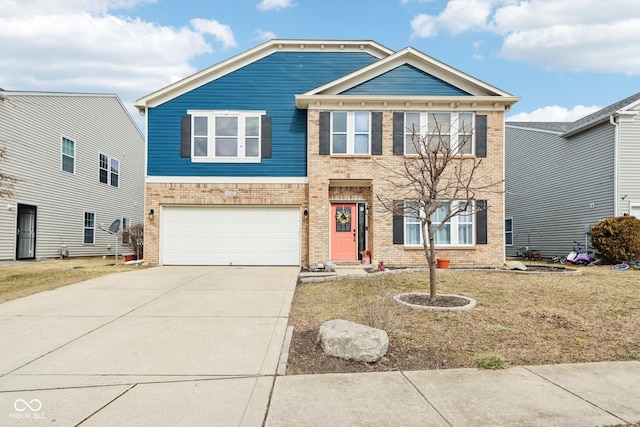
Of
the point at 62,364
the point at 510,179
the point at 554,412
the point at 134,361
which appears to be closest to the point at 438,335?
the point at 554,412

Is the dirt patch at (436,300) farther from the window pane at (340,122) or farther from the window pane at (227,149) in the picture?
the window pane at (227,149)

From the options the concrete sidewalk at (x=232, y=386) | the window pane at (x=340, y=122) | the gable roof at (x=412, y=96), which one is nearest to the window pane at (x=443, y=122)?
the gable roof at (x=412, y=96)

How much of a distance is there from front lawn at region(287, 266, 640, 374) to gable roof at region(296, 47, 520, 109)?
6392 mm

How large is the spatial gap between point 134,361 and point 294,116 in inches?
421

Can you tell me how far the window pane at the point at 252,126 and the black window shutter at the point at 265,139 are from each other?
18cm

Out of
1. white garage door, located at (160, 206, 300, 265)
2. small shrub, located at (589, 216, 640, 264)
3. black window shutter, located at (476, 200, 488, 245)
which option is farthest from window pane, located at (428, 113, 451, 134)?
small shrub, located at (589, 216, 640, 264)

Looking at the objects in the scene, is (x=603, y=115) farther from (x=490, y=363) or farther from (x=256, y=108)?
(x=490, y=363)

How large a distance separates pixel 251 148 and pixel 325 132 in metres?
2.60

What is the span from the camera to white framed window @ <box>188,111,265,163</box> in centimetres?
1382

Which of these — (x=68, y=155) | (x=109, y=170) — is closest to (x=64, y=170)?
(x=68, y=155)

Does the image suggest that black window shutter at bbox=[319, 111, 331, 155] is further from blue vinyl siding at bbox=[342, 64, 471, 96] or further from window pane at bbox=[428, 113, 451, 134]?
window pane at bbox=[428, 113, 451, 134]

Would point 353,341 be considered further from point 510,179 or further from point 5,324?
point 510,179

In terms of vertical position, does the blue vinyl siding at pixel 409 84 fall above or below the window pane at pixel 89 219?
above

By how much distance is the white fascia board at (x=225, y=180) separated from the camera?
13.8 meters
